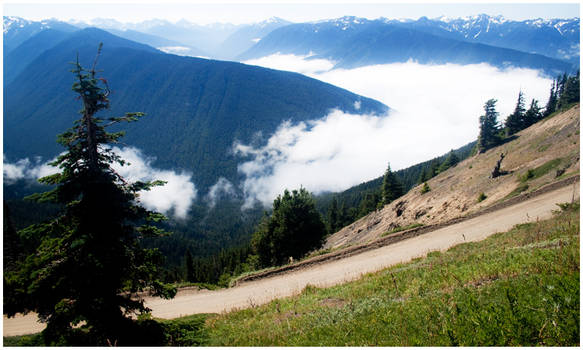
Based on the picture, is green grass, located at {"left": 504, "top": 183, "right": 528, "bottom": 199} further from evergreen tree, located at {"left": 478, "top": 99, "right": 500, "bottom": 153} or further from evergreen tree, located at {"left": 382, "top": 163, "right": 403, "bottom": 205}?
evergreen tree, located at {"left": 478, "top": 99, "right": 500, "bottom": 153}

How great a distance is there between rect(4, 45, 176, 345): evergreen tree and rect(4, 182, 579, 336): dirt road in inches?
248

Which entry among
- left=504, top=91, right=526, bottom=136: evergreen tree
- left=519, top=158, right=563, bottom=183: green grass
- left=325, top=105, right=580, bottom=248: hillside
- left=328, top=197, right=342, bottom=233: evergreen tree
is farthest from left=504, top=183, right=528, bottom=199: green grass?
left=328, top=197, right=342, bottom=233: evergreen tree

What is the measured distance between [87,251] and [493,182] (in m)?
39.5

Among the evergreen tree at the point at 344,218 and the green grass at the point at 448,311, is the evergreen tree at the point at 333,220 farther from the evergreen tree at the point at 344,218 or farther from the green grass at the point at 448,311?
the green grass at the point at 448,311

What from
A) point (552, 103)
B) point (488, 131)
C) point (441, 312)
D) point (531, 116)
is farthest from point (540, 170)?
point (552, 103)

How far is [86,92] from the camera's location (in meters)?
10.2

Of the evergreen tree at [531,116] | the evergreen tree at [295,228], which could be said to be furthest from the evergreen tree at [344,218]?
the evergreen tree at [295,228]

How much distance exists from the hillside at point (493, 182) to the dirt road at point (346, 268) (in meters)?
3.06

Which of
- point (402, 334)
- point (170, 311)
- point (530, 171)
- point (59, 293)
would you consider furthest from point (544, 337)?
point (530, 171)

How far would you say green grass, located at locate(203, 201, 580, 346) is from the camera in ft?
19.4

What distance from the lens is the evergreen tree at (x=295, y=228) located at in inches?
1186

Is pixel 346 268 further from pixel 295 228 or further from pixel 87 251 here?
pixel 87 251

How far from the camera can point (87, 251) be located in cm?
998

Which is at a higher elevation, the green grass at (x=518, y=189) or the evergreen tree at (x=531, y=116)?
the evergreen tree at (x=531, y=116)
